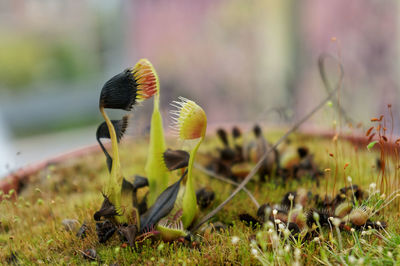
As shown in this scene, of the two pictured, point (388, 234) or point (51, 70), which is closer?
point (388, 234)

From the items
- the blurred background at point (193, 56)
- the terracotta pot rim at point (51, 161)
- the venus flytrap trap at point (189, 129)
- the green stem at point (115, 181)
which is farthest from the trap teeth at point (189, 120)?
the blurred background at point (193, 56)

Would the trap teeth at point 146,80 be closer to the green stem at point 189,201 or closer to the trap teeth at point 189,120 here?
the trap teeth at point 189,120

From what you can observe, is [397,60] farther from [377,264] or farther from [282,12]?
[377,264]

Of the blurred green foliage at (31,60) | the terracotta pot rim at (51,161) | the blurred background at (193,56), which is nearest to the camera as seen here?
the terracotta pot rim at (51,161)

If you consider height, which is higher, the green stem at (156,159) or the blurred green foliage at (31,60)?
the green stem at (156,159)

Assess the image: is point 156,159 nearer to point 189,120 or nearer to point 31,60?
point 189,120

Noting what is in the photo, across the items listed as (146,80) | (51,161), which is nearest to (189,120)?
(146,80)

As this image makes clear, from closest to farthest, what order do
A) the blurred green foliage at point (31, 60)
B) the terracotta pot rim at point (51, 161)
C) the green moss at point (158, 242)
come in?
the green moss at point (158, 242)
the terracotta pot rim at point (51, 161)
the blurred green foliage at point (31, 60)

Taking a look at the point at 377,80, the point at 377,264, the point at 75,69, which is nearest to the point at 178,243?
the point at 377,264
